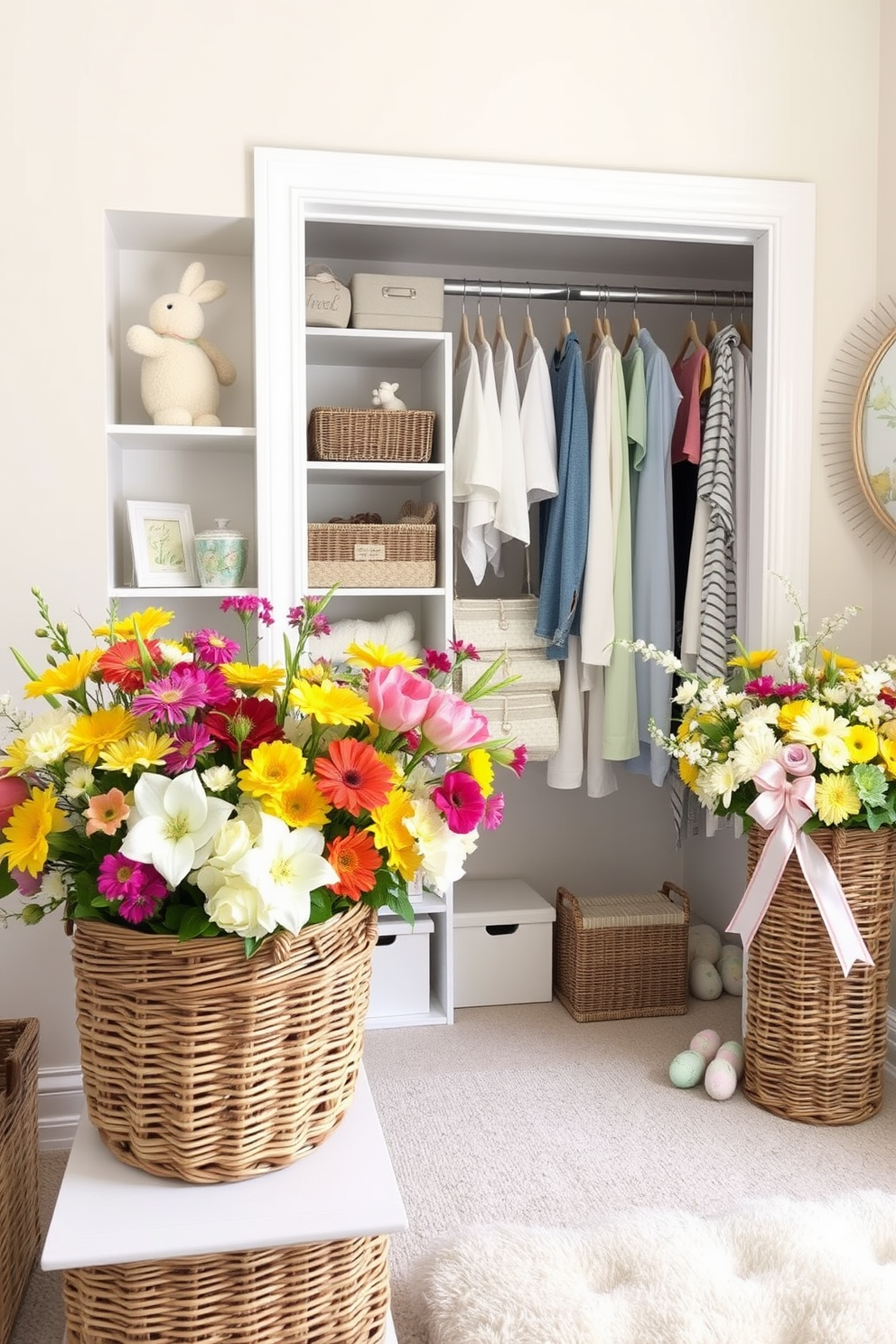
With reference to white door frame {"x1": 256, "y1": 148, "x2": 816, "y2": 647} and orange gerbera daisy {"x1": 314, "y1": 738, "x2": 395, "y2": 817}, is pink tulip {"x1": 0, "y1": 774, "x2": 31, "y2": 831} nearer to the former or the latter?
orange gerbera daisy {"x1": 314, "y1": 738, "x2": 395, "y2": 817}

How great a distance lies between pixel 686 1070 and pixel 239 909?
1.93m

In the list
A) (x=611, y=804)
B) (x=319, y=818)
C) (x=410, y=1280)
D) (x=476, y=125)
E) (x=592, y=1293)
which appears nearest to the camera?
(x=319, y=818)

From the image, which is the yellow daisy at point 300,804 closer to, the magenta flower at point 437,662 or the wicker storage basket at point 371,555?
the magenta flower at point 437,662

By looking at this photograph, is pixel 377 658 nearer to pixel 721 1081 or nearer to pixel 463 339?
pixel 721 1081

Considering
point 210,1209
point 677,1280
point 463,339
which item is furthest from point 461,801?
point 463,339

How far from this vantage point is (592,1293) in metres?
1.65

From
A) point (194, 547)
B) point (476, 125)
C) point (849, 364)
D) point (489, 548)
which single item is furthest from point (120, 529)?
point (849, 364)

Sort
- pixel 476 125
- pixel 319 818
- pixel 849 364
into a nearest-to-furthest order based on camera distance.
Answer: pixel 319 818 < pixel 476 125 < pixel 849 364

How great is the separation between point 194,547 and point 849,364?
1.69 m

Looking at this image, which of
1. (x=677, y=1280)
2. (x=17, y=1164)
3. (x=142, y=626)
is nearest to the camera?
(x=142, y=626)

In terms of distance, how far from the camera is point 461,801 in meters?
1.12

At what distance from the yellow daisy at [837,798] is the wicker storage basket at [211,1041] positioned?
1.43 meters

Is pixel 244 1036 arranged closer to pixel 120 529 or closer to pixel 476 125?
pixel 120 529

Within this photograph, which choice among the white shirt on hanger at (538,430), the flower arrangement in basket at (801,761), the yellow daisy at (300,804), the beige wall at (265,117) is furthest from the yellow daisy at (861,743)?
the yellow daisy at (300,804)
